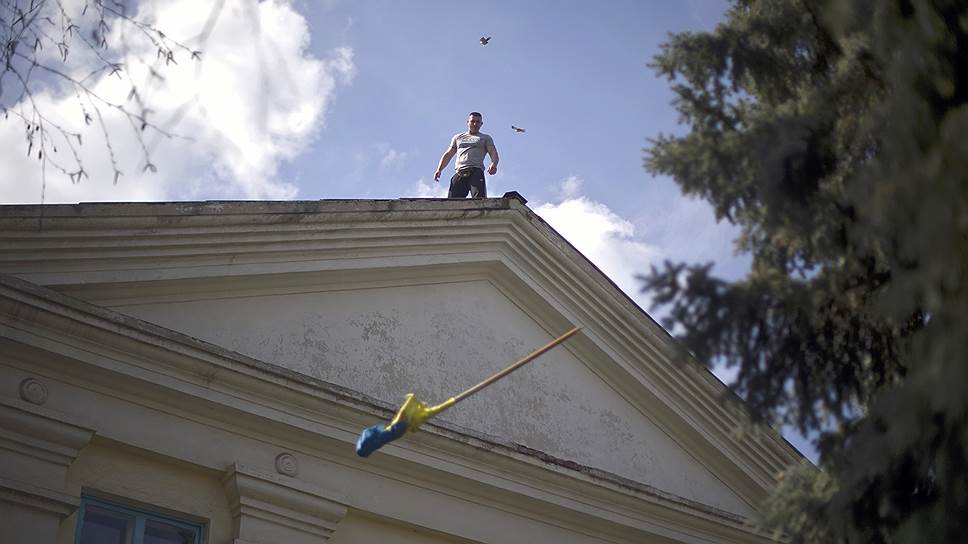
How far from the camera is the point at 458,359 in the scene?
1077cm

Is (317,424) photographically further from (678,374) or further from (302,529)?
(678,374)

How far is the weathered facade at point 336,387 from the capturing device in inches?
338

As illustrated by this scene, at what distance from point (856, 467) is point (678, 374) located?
591 centimetres

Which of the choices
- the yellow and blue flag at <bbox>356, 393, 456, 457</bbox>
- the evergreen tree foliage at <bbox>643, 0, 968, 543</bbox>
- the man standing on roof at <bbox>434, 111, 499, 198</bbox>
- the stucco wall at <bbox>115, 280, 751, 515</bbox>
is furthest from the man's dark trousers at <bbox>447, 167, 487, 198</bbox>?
the evergreen tree foliage at <bbox>643, 0, 968, 543</bbox>

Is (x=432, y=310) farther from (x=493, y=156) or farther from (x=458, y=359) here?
(x=493, y=156)

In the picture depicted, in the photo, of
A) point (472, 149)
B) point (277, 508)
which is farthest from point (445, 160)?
point (277, 508)

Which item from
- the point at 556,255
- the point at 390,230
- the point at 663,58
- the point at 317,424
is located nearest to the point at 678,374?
the point at 556,255

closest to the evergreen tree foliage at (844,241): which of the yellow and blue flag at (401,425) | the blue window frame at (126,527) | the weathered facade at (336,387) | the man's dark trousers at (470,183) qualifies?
the weathered facade at (336,387)

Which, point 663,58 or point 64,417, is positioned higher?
point 663,58

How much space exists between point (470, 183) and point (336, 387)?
3.97 meters

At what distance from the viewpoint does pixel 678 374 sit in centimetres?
1177

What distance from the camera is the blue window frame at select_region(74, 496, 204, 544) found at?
8.54 m

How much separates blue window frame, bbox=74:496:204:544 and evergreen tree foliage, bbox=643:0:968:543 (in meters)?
4.38

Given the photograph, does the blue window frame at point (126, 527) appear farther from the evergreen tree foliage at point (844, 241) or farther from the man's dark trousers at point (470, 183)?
the man's dark trousers at point (470, 183)
